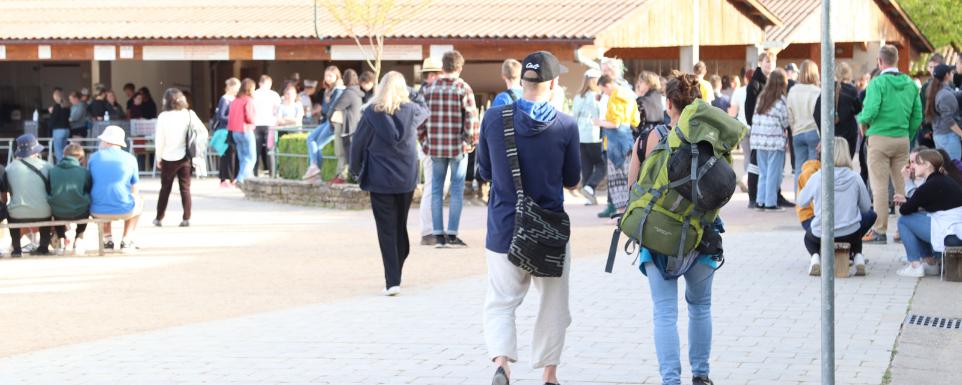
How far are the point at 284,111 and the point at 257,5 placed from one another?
6961mm

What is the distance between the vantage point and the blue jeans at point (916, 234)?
35.3 ft

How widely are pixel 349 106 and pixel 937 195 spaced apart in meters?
8.37

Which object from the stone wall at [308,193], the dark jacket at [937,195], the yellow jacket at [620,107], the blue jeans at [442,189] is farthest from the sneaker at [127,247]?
the dark jacket at [937,195]

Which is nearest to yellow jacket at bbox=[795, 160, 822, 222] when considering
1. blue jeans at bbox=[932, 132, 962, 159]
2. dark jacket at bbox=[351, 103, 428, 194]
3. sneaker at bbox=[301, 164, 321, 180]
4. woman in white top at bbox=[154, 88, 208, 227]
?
dark jacket at bbox=[351, 103, 428, 194]

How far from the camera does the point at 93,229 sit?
15.6 metres

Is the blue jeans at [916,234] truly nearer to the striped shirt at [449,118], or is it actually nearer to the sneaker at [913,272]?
the sneaker at [913,272]

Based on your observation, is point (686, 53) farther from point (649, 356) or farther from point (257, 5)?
point (649, 356)

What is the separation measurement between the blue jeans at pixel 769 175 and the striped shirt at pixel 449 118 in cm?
397

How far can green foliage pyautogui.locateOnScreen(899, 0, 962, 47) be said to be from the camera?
4231 cm

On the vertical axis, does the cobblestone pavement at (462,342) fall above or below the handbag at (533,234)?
below

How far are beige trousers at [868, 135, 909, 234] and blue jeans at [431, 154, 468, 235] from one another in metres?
3.39

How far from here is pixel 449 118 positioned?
12953 millimetres

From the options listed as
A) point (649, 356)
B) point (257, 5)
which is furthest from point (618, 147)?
point (257, 5)

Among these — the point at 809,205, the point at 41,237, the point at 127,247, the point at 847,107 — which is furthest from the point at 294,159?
the point at 809,205
